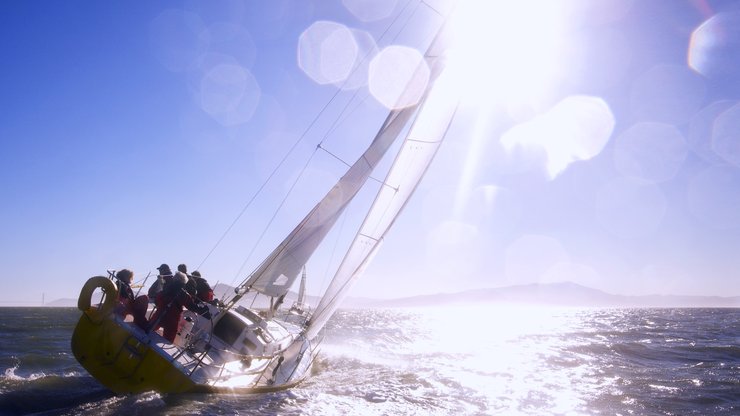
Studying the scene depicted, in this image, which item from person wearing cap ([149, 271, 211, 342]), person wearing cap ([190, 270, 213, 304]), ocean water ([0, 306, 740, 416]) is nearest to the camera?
ocean water ([0, 306, 740, 416])

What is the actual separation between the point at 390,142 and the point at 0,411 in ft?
35.9

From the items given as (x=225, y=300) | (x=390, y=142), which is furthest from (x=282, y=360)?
(x=390, y=142)

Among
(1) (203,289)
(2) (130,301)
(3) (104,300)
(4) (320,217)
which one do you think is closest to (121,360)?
(3) (104,300)

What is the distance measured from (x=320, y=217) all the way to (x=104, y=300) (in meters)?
6.44

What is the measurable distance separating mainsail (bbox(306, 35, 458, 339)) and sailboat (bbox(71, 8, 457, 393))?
0.08ft

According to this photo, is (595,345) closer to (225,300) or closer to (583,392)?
(583,392)

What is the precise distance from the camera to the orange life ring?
24.7ft

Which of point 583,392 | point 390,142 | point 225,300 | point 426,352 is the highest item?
point 390,142

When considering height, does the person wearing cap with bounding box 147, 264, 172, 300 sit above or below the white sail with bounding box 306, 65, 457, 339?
below

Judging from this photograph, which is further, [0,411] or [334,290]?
[334,290]

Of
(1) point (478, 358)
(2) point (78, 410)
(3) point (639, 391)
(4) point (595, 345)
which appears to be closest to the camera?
(2) point (78, 410)

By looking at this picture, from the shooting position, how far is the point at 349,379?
1293 centimetres

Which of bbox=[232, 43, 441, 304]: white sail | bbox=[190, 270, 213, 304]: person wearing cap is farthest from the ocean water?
bbox=[232, 43, 441, 304]: white sail

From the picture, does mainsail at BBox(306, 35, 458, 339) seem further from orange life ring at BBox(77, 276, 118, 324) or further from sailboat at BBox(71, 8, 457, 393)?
orange life ring at BBox(77, 276, 118, 324)
